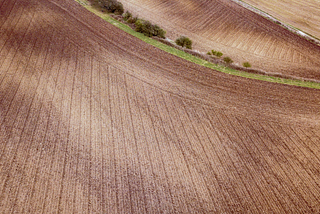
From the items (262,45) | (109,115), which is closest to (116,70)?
(109,115)

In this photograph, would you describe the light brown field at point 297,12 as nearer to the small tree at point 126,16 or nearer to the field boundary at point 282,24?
the field boundary at point 282,24

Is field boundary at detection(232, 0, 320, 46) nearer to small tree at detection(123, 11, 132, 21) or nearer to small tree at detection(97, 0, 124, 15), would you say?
small tree at detection(123, 11, 132, 21)

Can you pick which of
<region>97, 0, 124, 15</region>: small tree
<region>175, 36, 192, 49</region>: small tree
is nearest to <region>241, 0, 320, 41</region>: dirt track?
<region>175, 36, 192, 49</region>: small tree

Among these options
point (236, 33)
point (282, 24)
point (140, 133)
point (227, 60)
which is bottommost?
point (140, 133)

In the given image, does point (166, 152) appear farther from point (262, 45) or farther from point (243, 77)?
point (262, 45)

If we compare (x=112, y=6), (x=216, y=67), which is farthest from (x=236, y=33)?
(x=112, y=6)

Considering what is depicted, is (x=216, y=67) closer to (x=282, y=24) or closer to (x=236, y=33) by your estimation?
(x=236, y=33)
